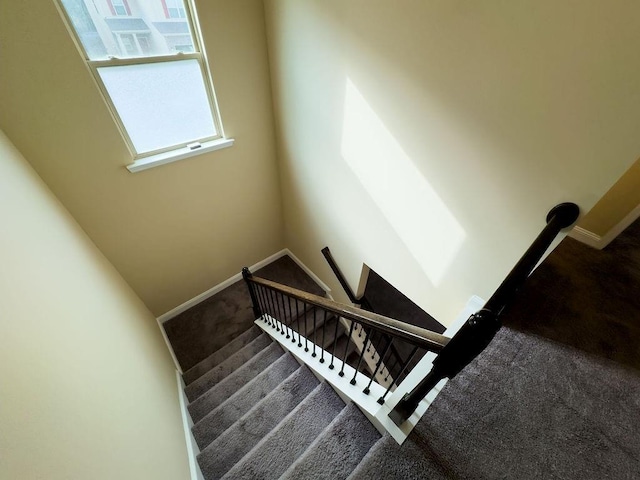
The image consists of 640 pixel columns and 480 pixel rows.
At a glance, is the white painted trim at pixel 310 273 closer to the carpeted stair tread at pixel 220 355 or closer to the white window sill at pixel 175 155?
the carpeted stair tread at pixel 220 355

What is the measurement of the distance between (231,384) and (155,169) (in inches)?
85.8

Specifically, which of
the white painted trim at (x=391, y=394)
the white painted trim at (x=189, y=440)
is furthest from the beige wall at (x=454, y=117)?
the white painted trim at (x=189, y=440)

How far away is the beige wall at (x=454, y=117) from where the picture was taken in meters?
1.02

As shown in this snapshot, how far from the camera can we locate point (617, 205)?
7.29 feet

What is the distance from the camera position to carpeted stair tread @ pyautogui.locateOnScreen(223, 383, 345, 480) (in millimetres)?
1570

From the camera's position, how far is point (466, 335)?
0.80 metres

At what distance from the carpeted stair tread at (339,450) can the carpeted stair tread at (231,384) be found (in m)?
1.23

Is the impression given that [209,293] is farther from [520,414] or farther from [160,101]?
[520,414]

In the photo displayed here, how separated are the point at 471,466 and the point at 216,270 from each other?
338cm

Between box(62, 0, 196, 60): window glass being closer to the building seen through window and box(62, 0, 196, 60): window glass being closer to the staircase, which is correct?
the building seen through window

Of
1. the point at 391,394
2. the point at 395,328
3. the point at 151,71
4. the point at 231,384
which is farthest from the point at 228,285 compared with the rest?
the point at 395,328

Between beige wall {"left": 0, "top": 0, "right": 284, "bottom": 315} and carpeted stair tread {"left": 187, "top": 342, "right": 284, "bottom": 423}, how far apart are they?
4.94 ft

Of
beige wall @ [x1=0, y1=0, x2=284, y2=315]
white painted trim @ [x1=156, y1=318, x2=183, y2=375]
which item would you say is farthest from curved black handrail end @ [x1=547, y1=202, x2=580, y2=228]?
white painted trim @ [x1=156, y1=318, x2=183, y2=375]

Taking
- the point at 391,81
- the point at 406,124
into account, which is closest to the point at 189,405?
the point at 406,124
